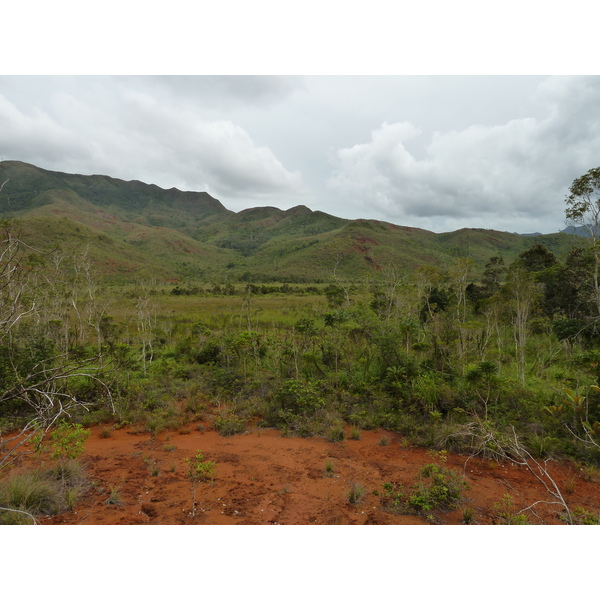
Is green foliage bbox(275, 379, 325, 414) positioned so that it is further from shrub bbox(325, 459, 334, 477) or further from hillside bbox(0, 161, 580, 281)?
hillside bbox(0, 161, 580, 281)

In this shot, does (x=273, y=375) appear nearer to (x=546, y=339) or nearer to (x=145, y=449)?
(x=145, y=449)

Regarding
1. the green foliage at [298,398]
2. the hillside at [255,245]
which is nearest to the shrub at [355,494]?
the green foliage at [298,398]

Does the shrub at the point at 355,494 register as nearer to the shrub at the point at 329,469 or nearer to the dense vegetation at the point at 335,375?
the shrub at the point at 329,469

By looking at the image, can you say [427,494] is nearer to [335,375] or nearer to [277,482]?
[277,482]

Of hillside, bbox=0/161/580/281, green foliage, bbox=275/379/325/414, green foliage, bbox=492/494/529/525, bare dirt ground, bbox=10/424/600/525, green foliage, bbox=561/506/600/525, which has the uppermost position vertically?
hillside, bbox=0/161/580/281

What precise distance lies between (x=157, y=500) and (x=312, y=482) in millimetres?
2309

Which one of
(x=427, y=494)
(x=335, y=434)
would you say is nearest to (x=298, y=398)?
(x=335, y=434)

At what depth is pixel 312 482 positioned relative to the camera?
502 cm

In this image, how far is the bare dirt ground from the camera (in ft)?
13.9

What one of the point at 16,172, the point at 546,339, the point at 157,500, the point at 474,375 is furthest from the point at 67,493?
the point at 16,172

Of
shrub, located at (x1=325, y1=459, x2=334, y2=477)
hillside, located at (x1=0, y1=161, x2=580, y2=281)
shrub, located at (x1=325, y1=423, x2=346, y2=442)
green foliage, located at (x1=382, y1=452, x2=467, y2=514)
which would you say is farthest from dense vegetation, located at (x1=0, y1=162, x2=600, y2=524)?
hillside, located at (x1=0, y1=161, x2=580, y2=281)

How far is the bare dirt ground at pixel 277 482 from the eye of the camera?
423 centimetres

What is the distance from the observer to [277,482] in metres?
5.04

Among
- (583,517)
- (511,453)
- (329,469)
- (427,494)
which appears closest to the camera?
(583,517)
